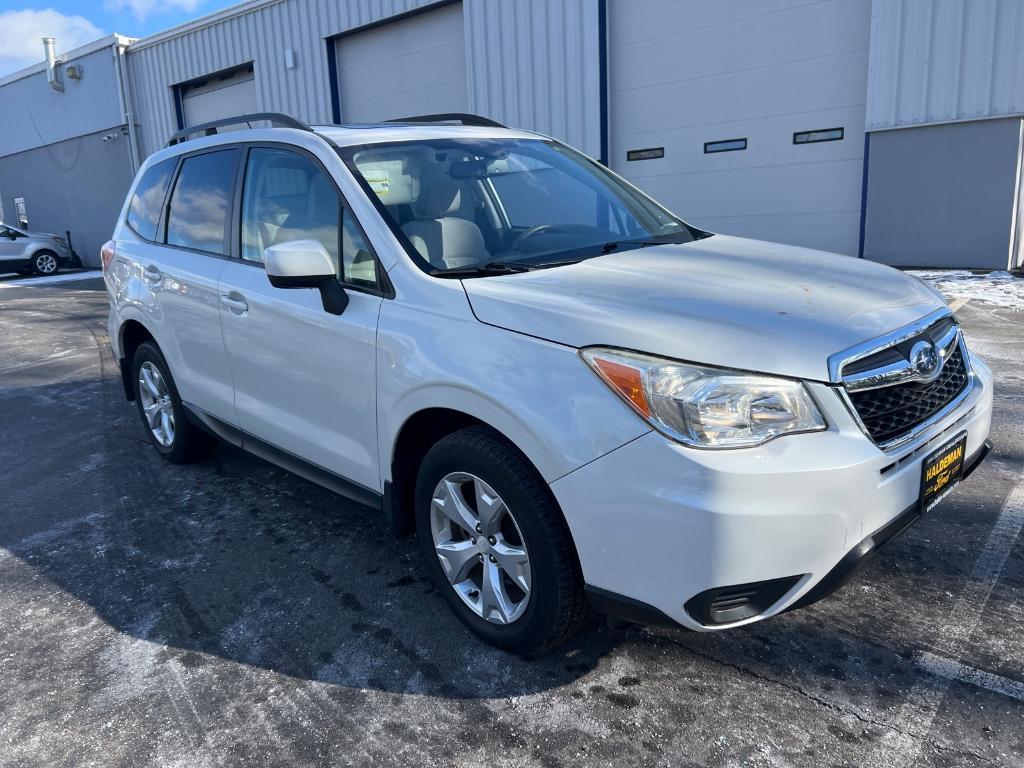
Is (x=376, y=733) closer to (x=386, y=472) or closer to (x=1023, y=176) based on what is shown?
(x=386, y=472)

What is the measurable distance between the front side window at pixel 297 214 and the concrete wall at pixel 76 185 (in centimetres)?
1977

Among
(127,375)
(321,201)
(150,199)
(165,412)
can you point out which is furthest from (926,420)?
(127,375)

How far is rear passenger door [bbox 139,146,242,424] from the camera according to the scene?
396 cm

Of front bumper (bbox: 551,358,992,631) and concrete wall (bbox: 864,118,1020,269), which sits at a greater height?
concrete wall (bbox: 864,118,1020,269)

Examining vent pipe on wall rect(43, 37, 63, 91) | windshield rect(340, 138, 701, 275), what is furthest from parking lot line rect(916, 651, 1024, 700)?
vent pipe on wall rect(43, 37, 63, 91)

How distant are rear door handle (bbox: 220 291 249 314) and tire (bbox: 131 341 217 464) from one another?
3.25ft

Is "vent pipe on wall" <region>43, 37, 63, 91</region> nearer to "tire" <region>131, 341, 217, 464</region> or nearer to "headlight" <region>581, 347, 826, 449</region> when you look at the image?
"tire" <region>131, 341, 217, 464</region>

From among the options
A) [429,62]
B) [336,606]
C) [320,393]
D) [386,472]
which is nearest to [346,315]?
[320,393]

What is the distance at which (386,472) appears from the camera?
10.0ft

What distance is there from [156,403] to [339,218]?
7.76 ft

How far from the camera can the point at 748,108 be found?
11.2m

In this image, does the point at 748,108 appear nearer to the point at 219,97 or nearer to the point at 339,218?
the point at 339,218

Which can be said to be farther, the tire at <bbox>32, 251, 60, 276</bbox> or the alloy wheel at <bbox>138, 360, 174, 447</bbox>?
the tire at <bbox>32, 251, 60, 276</bbox>

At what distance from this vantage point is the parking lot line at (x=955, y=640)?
2.26m
